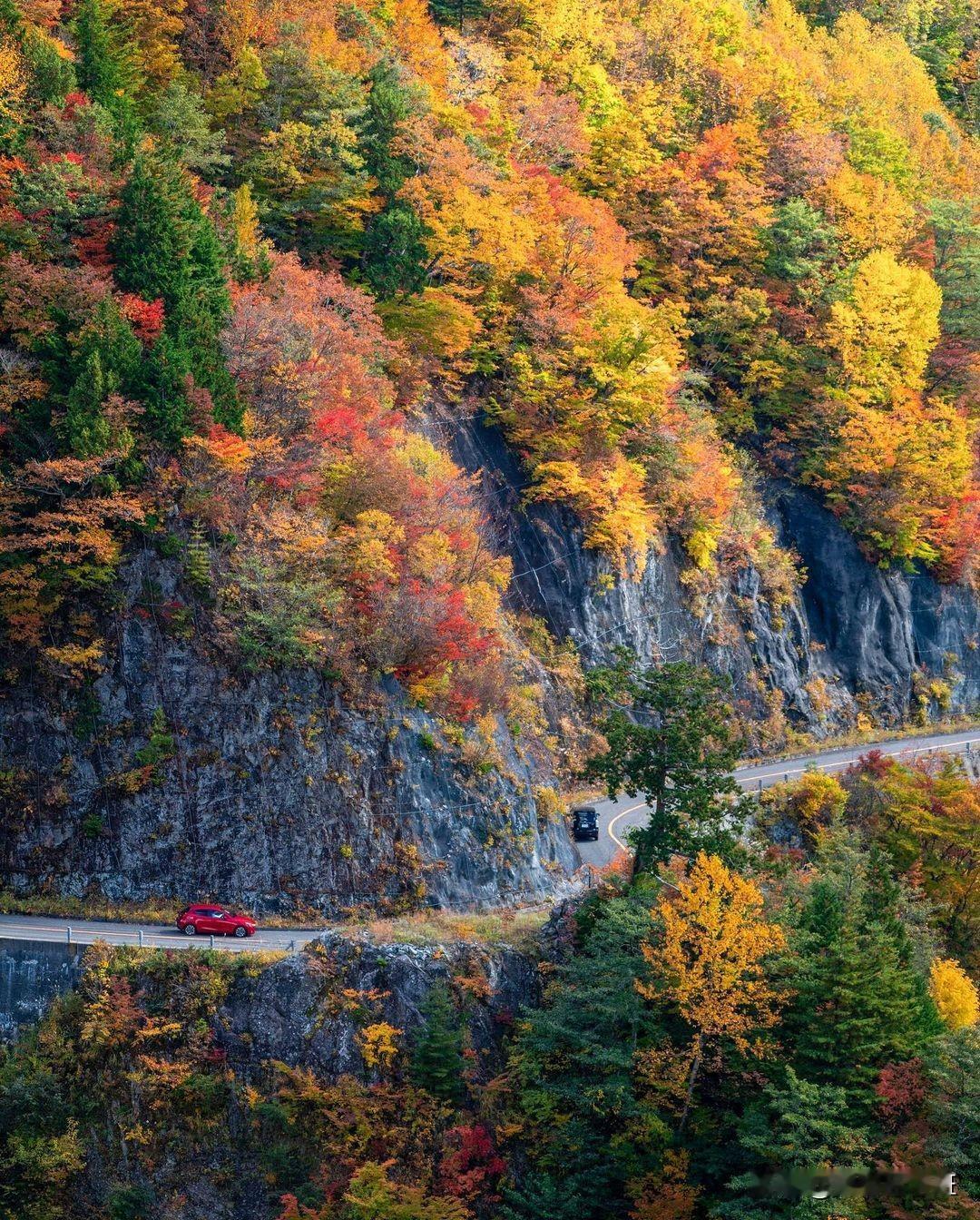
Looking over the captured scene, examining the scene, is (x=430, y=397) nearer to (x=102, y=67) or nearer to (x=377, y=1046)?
(x=102, y=67)

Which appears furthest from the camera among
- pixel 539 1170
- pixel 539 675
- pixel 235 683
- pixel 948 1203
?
pixel 539 675

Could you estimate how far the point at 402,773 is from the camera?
1686 inches

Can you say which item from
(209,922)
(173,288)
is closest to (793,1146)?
(209,922)

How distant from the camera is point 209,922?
3872 cm

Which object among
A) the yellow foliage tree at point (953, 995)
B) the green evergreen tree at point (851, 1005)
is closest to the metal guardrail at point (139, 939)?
the green evergreen tree at point (851, 1005)

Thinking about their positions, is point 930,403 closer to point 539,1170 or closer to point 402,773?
point 402,773

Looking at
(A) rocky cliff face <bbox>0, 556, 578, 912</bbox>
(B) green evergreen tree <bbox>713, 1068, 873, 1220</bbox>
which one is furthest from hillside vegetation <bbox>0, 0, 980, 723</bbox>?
(B) green evergreen tree <bbox>713, 1068, 873, 1220</bbox>

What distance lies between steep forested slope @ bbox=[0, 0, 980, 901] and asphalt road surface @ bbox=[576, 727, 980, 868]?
2.38m

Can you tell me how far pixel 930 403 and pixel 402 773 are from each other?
37.1 m

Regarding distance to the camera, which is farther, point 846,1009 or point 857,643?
point 857,643

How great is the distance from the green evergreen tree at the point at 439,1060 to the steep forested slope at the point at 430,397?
5.25m

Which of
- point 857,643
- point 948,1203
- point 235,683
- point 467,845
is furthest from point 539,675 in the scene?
point 948,1203

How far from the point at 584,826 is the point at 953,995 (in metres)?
13.8

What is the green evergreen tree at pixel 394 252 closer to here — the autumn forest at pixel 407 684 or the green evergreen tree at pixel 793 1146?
the autumn forest at pixel 407 684
